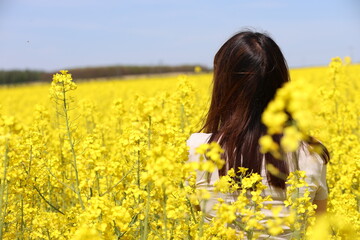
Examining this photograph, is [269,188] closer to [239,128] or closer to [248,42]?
[239,128]

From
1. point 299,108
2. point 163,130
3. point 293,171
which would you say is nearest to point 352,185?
point 293,171

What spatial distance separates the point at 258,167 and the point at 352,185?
179 centimetres

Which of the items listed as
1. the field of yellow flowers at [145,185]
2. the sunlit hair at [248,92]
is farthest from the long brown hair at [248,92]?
the field of yellow flowers at [145,185]

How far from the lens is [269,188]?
223 cm

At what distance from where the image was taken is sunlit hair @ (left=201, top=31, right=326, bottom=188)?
219cm

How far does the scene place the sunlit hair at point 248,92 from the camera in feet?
7.18

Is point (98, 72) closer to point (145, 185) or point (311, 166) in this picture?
point (145, 185)

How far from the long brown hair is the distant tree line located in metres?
43.5

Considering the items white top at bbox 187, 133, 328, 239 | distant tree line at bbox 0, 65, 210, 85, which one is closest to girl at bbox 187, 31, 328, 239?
white top at bbox 187, 133, 328, 239

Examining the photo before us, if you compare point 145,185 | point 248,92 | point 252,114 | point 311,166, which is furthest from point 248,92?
point 145,185

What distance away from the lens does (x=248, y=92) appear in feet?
7.30

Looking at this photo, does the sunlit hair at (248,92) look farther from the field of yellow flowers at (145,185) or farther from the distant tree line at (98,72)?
the distant tree line at (98,72)

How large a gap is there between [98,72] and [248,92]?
151 ft

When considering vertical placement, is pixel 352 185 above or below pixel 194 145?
below
